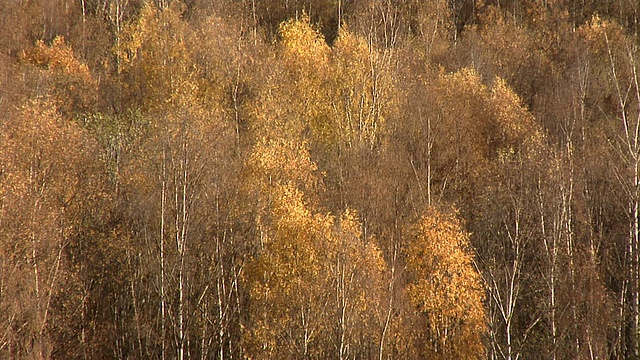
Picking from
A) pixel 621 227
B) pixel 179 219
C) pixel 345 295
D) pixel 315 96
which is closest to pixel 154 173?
pixel 179 219

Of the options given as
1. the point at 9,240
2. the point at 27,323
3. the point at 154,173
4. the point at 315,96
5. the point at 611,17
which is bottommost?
the point at 27,323

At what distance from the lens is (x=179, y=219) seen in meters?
24.9

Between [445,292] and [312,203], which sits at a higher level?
[312,203]

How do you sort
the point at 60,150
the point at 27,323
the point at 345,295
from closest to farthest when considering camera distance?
the point at 27,323 < the point at 345,295 < the point at 60,150

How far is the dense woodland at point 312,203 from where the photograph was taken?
78.3 feet

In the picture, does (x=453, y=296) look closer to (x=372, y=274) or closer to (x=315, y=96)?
(x=372, y=274)

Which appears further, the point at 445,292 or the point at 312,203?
the point at 312,203

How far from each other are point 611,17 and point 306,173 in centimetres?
3107

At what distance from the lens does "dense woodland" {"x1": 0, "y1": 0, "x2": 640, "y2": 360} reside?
23.9 meters

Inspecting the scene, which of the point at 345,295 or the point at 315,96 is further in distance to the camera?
the point at 315,96

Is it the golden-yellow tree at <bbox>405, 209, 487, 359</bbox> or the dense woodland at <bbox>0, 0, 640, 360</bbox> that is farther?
the golden-yellow tree at <bbox>405, 209, 487, 359</bbox>

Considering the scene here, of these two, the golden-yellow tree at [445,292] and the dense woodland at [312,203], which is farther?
the golden-yellow tree at [445,292]

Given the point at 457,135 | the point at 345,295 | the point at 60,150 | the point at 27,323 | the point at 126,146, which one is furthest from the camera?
the point at 457,135

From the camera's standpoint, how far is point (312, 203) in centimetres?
3023
